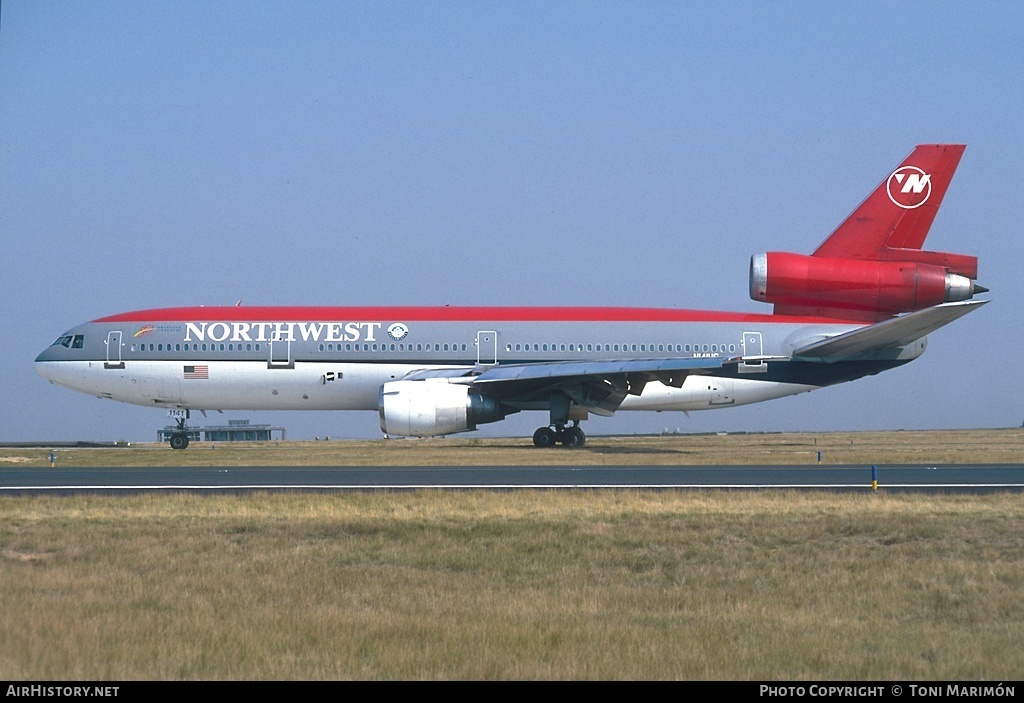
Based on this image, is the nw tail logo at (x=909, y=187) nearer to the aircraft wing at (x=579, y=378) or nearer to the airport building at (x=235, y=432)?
the aircraft wing at (x=579, y=378)

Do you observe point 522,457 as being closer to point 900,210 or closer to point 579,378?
point 579,378

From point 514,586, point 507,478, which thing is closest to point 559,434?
point 507,478

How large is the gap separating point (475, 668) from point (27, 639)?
11.6ft

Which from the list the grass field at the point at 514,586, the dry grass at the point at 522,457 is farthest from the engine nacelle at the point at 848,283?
the grass field at the point at 514,586

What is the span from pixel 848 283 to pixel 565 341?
8.70 m

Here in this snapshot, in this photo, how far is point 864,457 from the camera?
29250mm

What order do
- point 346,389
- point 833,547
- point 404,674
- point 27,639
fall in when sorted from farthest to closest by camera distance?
point 346,389 → point 833,547 → point 27,639 → point 404,674

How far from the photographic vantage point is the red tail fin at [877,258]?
34.3m

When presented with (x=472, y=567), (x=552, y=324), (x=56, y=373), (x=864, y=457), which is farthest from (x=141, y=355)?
(x=472, y=567)

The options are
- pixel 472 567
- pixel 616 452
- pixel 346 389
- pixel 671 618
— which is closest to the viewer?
pixel 671 618

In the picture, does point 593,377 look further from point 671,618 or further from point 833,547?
point 671,618

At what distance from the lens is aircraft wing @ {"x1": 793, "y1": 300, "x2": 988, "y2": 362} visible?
3037cm

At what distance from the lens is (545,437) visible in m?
34.5

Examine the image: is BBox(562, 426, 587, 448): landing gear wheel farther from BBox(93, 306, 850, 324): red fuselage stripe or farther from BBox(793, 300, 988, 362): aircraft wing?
BBox(793, 300, 988, 362): aircraft wing
